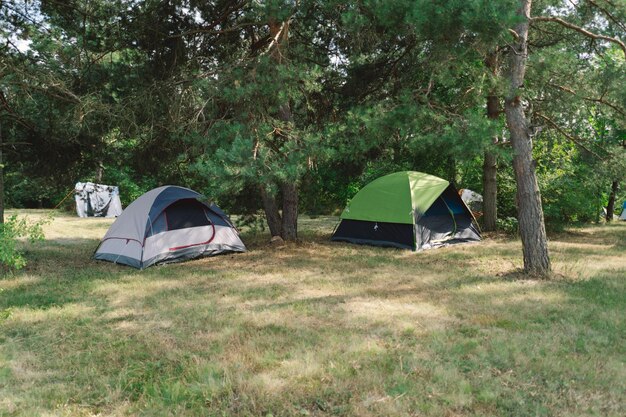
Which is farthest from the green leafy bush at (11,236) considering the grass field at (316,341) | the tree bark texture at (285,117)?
the tree bark texture at (285,117)

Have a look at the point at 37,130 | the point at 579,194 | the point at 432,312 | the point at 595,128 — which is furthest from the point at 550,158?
the point at 37,130

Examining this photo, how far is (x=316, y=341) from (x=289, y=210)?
6.03 meters

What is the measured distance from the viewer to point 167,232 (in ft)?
27.4

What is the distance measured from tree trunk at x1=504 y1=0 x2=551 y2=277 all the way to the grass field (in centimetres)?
33

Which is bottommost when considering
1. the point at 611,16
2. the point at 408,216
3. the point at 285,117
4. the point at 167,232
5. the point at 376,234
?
the point at 376,234

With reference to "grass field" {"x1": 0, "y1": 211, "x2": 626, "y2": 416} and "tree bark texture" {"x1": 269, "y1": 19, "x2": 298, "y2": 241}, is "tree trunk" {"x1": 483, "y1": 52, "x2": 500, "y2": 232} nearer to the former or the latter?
"grass field" {"x1": 0, "y1": 211, "x2": 626, "y2": 416}

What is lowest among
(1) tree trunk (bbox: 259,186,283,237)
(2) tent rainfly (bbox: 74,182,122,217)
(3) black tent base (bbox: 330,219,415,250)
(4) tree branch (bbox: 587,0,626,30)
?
(3) black tent base (bbox: 330,219,415,250)

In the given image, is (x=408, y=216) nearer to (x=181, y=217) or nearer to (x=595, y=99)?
(x=595, y=99)

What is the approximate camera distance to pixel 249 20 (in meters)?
9.69

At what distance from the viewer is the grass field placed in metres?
3.17

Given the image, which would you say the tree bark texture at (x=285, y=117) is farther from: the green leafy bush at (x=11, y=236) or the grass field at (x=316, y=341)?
the green leafy bush at (x=11, y=236)

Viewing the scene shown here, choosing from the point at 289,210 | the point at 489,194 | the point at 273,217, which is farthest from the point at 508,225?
the point at 273,217

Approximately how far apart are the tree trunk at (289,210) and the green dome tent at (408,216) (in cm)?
111

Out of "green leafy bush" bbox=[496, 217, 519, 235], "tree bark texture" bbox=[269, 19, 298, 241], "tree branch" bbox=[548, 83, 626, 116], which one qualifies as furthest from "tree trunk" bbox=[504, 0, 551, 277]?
"green leafy bush" bbox=[496, 217, 519, 235]
